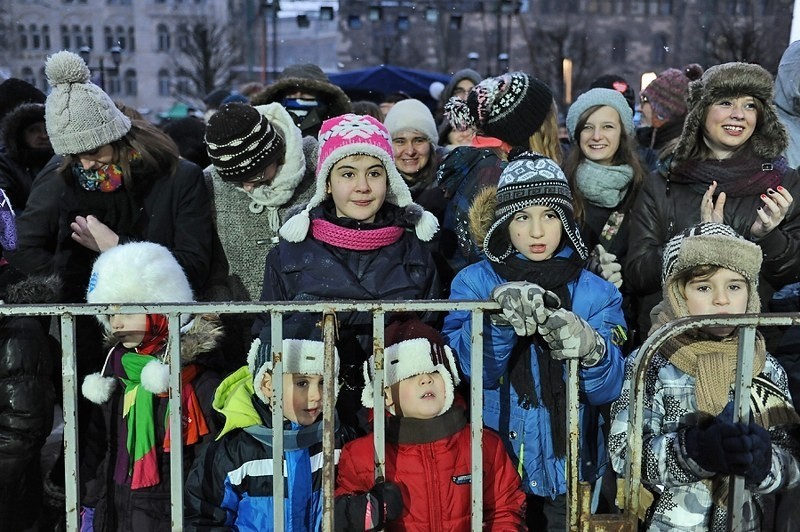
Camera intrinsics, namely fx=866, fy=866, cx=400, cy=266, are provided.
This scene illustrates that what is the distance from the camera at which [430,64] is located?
68500 millimetres

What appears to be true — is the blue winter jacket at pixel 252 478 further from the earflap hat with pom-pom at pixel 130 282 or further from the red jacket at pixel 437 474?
the earflap hat with pom-pom at pixel 130 282

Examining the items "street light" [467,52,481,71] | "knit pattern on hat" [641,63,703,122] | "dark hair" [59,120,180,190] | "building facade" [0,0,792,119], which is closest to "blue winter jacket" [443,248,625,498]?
"dark hair" [59,120,180,190]

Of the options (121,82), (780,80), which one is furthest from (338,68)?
(780,80)

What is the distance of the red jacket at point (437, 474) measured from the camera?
2.88 meters

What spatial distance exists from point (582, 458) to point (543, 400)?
280mm

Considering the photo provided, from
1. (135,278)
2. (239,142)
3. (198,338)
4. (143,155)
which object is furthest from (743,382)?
(143,155)

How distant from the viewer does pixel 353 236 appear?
337cm

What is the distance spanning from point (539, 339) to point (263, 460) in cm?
106

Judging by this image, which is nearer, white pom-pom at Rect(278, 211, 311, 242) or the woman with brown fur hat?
white pom-pom at Rect(278, 211, 311, 242)

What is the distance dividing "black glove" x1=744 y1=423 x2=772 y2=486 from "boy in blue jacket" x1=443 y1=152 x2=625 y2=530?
0.50 meters

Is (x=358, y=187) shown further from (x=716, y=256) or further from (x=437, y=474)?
(x=716, y=256)

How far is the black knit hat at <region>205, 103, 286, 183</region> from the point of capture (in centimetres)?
388

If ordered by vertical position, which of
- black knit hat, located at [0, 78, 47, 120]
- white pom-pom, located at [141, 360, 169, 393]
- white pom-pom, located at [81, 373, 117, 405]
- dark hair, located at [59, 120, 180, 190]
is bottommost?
white pom-pom, located at [81, 373, 117, 405]

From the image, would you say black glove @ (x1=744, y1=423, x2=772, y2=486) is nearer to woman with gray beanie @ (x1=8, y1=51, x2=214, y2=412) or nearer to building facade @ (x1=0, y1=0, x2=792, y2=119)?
woman with gray beanie @ (x1=8, y1=51, x2=214, y2=412)
